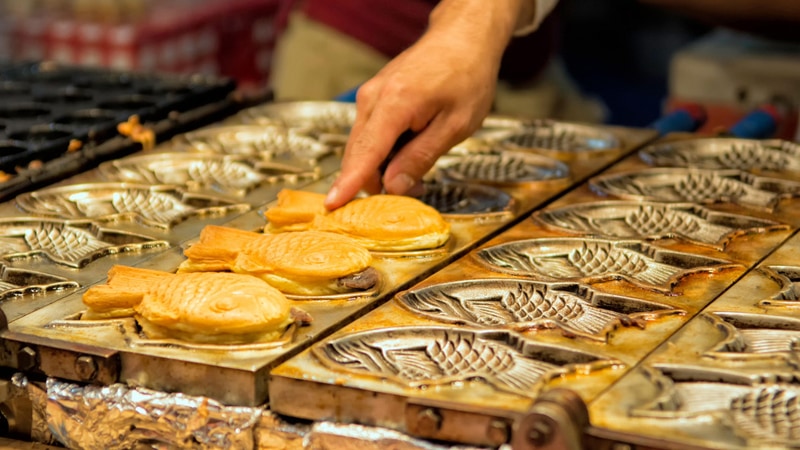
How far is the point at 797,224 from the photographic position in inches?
94.0

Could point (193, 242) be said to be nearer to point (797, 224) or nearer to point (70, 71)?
point (797, 224)

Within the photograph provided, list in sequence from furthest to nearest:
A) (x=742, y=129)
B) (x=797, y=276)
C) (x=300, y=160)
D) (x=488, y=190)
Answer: (x=742, y=129), (x=300, y=160), (x=488, y=190), (x=797, y=276)

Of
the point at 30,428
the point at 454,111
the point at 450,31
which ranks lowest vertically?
the point at 30,428

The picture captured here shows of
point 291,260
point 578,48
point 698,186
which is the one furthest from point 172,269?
point 578,48

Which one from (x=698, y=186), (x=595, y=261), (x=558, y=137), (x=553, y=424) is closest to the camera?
(x=553, y=424)

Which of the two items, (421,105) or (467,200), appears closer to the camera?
(421,105)

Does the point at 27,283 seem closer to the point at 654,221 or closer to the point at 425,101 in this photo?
the point at 425,101

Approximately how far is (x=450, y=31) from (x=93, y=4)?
3.63 meters

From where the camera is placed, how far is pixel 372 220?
7.22 feet

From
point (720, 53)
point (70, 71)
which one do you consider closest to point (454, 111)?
point (70, 71)

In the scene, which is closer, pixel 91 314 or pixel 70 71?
pixel 91 314

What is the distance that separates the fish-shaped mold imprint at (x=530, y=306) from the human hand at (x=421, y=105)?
428mm

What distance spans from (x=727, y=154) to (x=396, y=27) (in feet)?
5.33

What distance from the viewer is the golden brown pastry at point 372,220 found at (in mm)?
2178
